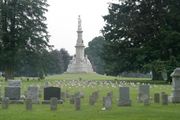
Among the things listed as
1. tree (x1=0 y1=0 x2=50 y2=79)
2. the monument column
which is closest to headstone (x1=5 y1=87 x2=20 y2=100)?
tree (x1=0 y1=0 x2=50 y2=79)

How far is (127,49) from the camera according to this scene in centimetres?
4984

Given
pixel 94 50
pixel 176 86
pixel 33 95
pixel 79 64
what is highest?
pixel 94 50

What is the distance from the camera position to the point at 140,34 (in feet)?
167

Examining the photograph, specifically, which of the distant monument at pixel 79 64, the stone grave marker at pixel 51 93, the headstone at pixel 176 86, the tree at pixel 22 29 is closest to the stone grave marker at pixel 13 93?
the stone grave marker at pixel 51 93

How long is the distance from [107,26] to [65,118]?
39376mm

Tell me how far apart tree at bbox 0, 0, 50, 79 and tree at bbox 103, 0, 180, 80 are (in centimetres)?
1025

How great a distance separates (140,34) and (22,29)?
17.1 m

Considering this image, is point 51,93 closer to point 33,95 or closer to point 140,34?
point 33,95

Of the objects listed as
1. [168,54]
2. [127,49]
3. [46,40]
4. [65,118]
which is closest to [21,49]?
[46,40]

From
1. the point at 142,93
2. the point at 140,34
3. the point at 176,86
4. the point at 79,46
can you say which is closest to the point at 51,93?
the point at 142,93

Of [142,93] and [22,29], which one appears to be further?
[22,29]

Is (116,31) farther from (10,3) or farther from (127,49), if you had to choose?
(10,3)

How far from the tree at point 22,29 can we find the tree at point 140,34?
403 inches

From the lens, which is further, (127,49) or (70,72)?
(70,72)
